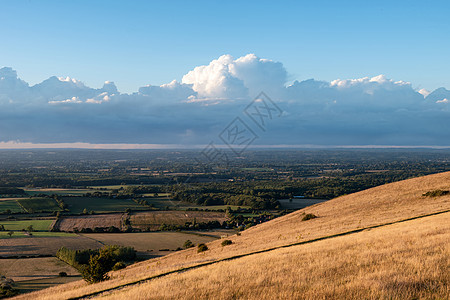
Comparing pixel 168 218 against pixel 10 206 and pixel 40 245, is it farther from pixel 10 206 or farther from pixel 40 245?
pixel 10 206

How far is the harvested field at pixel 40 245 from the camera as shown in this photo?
7544 centimetres

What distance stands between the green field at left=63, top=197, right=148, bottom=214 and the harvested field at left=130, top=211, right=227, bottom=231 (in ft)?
49.2

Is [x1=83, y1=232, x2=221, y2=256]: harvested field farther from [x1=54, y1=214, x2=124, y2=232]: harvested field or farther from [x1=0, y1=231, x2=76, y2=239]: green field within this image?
[x1=54, y1=214, x2=124, y2=232]: harvested field

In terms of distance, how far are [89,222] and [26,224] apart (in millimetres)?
18457

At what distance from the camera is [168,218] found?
390 ft

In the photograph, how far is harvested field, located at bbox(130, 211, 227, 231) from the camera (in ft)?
364

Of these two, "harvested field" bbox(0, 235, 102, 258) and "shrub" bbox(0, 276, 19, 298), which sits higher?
"shrub" bbox(0, 276, 19, 298)

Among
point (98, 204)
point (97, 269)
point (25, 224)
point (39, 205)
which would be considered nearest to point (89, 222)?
point (25, 224)

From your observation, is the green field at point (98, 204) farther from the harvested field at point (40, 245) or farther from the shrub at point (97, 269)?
the shrub at point (97, 269)

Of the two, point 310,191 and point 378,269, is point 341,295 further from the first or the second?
point 310,191

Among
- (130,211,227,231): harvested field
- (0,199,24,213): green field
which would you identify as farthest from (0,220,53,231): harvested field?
(130,211,227,231): harvested field

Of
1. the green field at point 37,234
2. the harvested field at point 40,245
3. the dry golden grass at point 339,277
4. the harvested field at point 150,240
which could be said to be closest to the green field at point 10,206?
the green field at point 37,234

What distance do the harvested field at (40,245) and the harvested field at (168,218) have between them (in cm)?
2312

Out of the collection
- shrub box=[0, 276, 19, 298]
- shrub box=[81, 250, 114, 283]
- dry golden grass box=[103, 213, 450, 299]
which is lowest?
shrub box=[0, 276, 19, 298]
